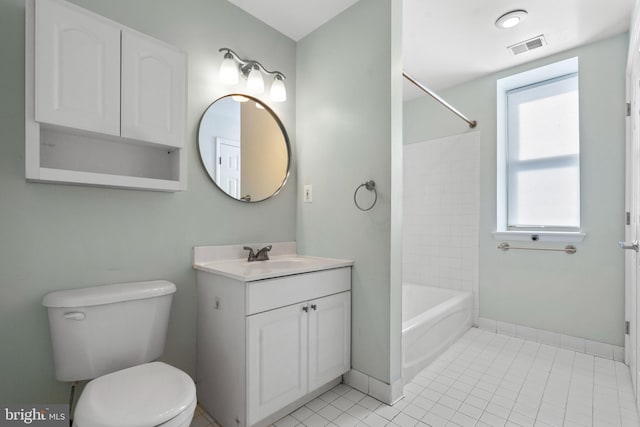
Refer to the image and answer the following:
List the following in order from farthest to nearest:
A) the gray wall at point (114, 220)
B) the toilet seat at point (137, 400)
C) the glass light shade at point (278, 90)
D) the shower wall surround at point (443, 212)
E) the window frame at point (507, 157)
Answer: the shower wall surround at point (443, 212), the window frame at point (507, 157), the glass light shade at point (278, 90), the gray wall at point (114, 220), the toilet seat at point (137, 400)

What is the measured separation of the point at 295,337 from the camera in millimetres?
1574

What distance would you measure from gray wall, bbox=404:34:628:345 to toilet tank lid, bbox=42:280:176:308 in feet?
9.16

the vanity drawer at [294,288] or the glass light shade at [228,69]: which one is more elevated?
the glass light shade at [228,69]

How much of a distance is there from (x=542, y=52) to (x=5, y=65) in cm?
344

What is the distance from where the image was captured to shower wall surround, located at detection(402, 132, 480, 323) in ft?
9.59

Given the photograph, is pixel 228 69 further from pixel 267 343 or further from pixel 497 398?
pixel 497 398

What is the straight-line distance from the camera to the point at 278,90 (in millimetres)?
2043

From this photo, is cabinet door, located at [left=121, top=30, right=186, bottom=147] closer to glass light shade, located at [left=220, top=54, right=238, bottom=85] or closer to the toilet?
glass light shade, located at [left=220, top=54, right=238, bottom=85]

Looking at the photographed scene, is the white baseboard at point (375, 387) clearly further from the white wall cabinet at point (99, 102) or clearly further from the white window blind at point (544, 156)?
the white window blind at point (544, 156)

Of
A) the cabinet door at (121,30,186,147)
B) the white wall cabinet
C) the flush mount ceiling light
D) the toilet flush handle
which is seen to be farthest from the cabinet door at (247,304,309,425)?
the flush mount ceiling light

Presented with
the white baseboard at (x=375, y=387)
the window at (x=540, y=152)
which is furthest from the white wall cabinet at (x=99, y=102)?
the window at (x=540, y=152)

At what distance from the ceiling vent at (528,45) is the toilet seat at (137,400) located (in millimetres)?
3111

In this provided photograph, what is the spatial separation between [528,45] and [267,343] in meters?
2.87

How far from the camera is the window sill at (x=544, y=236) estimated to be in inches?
93.2
